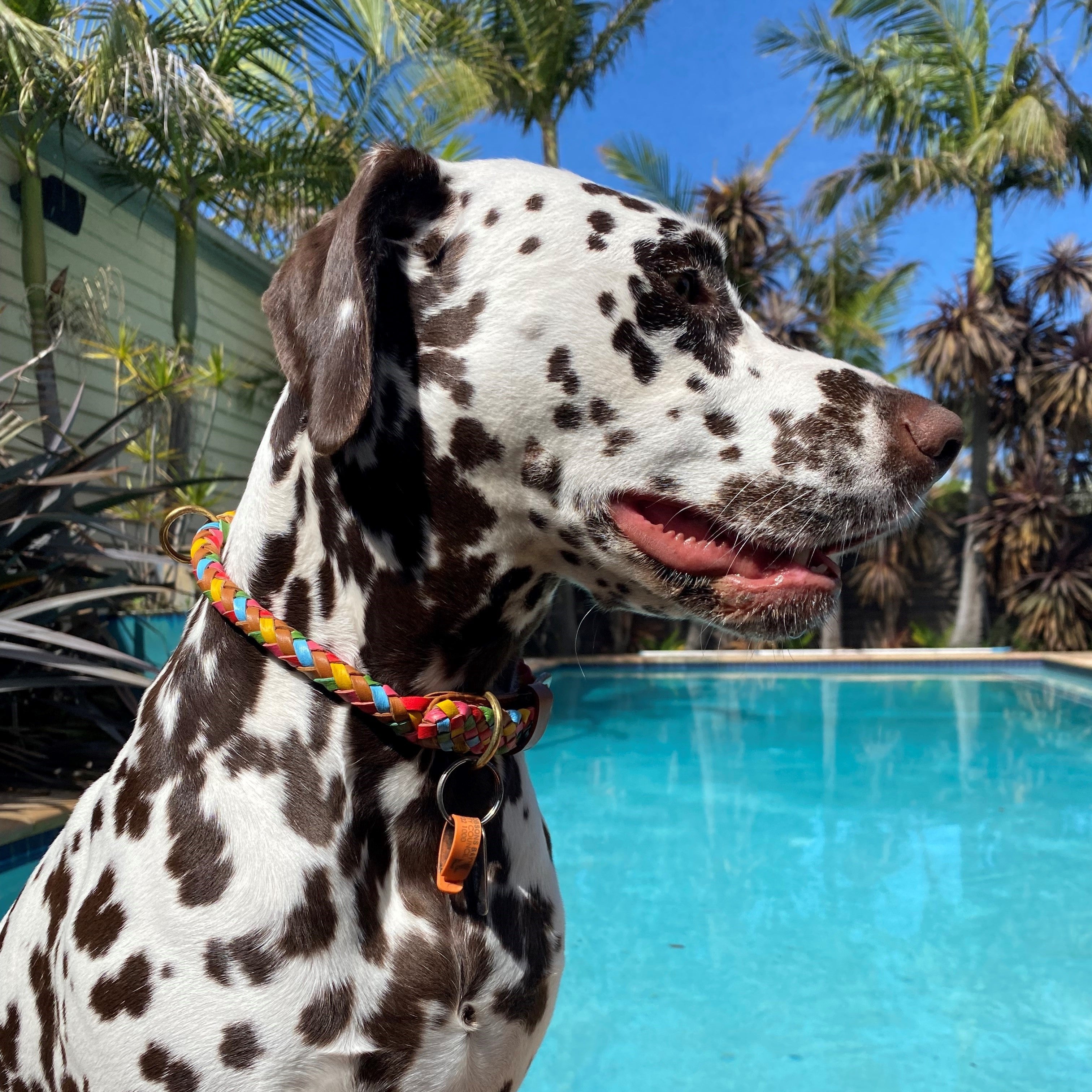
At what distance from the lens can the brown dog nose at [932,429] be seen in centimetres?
131

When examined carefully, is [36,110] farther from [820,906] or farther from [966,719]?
[966,719]

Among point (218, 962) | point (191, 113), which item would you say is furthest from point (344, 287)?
point (191, 113)

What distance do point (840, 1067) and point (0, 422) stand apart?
5159 millimetres

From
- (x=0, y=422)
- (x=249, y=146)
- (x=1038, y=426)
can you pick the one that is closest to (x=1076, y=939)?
(x=0, y=422)

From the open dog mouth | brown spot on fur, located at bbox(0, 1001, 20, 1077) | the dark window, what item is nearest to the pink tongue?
the open dog mouth

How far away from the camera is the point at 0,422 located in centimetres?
513

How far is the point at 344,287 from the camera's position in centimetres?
122

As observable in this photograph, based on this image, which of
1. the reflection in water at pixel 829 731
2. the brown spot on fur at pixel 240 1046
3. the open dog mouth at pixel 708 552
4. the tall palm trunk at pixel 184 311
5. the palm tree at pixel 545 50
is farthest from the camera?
the palm tree at pixel 545 50

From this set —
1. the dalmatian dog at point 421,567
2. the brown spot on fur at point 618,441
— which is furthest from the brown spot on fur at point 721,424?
the brown spot on fur at point 618,441

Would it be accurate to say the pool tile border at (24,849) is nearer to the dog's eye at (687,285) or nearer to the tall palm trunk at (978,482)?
the dog's eye at (687,285)

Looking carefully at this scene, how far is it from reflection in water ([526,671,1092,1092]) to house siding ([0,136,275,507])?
4.99m

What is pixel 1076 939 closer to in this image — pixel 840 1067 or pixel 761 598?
pixel 840 1067

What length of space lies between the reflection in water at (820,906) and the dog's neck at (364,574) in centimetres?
230

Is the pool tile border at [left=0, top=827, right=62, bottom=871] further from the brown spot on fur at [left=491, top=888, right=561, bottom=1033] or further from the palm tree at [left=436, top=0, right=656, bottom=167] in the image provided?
the palm tree at [left=436, top=0, right=656, bottom=167]
